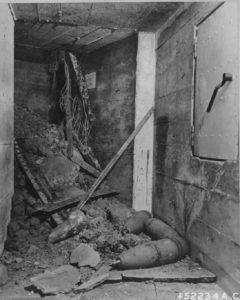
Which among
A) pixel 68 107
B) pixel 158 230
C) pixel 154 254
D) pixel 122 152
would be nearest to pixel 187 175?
pixel 158 230

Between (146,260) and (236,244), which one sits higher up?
(236,244)

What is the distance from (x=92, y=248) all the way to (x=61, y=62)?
15.5 ft

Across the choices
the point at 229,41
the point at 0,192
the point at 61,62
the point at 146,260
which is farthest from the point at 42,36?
the point at 146,260

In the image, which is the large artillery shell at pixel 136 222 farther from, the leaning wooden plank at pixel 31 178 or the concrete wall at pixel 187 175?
the leaning wooden plank at pixel 31 178

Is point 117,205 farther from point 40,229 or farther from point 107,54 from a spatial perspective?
point 107,54

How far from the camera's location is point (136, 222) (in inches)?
214

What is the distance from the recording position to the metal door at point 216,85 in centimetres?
341

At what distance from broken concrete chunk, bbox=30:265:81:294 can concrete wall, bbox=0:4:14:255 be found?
0.96 meters

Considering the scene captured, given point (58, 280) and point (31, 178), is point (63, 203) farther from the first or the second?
point (58, 280)

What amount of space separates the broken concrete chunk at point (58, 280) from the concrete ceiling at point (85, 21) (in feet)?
13.1

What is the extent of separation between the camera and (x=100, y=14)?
5266 mm

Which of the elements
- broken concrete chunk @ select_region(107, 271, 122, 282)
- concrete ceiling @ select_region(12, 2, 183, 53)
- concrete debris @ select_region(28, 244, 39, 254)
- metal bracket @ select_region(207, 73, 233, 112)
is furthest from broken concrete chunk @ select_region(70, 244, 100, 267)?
concrete ceiling @ select_region(12, 2, 183, 53)

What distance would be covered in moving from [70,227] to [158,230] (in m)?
1.43
